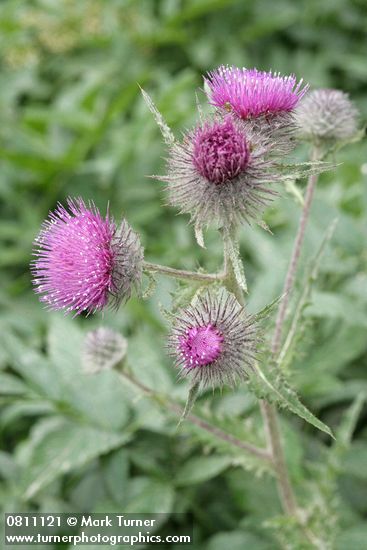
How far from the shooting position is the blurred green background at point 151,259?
12.9ft

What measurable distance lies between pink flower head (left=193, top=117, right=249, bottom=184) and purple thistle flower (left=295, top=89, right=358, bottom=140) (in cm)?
88

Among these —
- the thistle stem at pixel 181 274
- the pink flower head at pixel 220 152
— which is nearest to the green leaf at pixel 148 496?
the thistle stem at pixel 181 274

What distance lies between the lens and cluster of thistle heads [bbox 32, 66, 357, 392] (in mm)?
2441

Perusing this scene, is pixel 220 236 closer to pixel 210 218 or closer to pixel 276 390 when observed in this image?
pixel 210 218

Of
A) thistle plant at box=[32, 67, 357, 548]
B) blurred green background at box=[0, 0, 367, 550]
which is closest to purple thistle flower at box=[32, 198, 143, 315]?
thistle plant at box=[32, 67, 357, 548]

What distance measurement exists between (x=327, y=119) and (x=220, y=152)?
3.71 feet

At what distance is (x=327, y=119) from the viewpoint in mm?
3262

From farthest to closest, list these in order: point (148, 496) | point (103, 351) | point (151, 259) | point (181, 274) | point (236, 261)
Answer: point (151, 259) < point (148, 496) < point (103, 351) < point (181, 274) < point (236, 261)

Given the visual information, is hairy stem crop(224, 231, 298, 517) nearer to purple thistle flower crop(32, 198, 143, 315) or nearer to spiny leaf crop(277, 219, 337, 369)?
spiny leaf crop(277, 219, 337, 369)

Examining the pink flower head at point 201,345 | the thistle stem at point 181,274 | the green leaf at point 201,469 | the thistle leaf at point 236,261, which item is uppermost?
the thistle stem at point 181,274

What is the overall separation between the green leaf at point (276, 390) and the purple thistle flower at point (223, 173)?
60cm

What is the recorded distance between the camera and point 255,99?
2555mm

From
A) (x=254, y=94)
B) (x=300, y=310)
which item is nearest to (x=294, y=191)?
(x=300, y=310)

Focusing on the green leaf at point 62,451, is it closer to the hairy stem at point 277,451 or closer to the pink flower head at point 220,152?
the hairy stem at point 277,451
